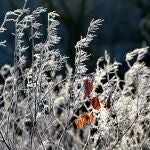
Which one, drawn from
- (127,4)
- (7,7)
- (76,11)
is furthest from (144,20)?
(7,7)

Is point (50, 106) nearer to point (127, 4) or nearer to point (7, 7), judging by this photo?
point (7, 7)

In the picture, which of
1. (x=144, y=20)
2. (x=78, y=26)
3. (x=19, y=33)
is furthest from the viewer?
(x=144, y=20)

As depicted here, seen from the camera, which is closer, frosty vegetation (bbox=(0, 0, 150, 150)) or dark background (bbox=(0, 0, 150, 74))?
frosty vegetation (bbox=(0, 0, 150, 150))

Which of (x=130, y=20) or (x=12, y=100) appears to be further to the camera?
(x=130, y=20)

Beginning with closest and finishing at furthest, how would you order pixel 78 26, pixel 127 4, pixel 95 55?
1. pixel 95 55
2. pixel 78 26
3. pixel 127 4

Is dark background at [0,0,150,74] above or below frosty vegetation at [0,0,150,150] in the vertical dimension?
above

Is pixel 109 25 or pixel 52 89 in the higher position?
pixel 109 25

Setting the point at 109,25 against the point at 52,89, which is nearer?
the point at 52,89

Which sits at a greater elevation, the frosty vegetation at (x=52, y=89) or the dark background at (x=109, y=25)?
the dark background at (x=109, y=25)

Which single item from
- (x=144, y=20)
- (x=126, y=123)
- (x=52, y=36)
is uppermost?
(x=144, y=20)

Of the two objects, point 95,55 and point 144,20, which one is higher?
point 144,20

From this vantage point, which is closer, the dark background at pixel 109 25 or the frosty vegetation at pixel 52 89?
the frosty vegetation at pixel 52 89
